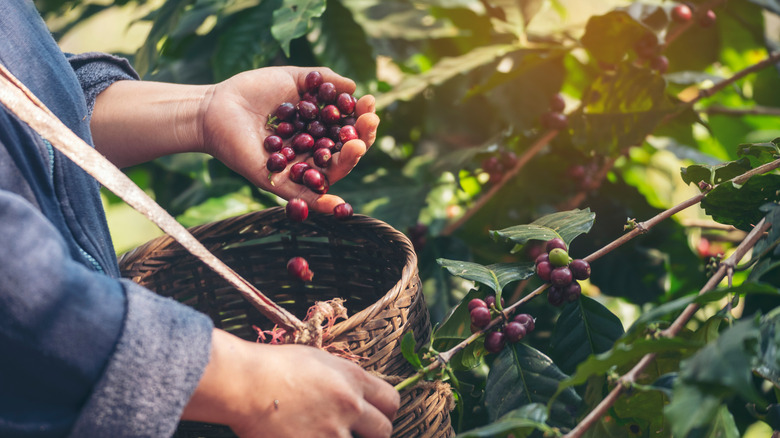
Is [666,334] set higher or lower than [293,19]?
lower

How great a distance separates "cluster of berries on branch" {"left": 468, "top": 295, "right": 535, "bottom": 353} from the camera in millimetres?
729

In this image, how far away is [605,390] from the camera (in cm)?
73

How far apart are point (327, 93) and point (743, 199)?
2.10ft

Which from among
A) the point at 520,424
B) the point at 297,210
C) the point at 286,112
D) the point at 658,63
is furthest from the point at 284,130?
the point at 658,63

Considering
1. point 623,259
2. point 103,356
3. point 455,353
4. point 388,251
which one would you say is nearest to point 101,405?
point 103,356

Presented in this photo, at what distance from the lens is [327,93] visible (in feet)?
3.27

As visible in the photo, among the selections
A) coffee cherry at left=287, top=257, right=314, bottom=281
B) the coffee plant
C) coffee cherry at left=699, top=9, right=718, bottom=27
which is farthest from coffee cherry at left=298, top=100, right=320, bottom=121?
coffee cherry at left=699, top=9, right=718, bottom=27

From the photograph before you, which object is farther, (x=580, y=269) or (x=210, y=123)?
(x=210, y=123)

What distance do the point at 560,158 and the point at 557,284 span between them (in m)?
0.68

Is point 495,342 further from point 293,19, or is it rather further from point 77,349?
point 293,19

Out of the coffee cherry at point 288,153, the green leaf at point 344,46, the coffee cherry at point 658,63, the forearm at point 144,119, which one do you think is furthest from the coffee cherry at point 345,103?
the coffee cherry at point 658,63

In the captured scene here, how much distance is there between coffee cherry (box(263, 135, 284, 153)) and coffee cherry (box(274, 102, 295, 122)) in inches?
2.0

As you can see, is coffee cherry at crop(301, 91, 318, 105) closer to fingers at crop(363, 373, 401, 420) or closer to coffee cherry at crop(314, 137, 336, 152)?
coffee cherry at crop(314, 137, 336, 152)

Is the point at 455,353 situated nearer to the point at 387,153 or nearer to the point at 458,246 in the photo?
the point at 458,246
